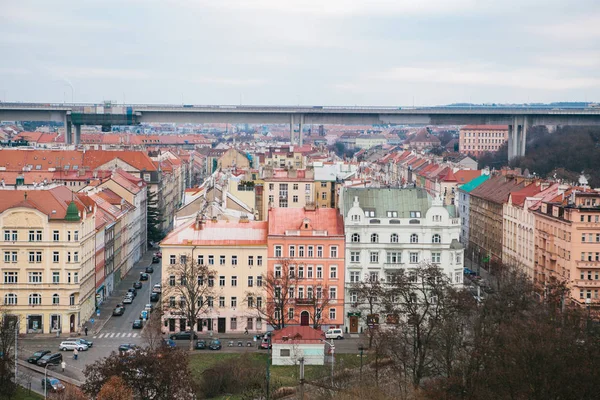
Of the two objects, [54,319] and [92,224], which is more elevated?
[92,224]

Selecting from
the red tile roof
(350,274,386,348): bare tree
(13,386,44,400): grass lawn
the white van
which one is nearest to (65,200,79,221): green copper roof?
the red tile roof

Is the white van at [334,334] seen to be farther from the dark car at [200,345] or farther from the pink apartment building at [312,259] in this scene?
the dark car at [200,345]

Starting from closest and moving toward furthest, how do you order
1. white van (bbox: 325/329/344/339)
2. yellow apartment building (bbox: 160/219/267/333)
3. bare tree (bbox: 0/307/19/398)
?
1. bare tree (bbox: 0/307/19/398)
2. white van (bbox: 325/329/344/339)
3. yellow apartment building (bbox: 160/219/267/333)

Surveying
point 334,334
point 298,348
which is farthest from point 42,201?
point 298,348

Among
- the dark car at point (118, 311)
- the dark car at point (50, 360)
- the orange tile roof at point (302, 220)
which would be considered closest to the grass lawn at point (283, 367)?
the dark car at point (50, 360)

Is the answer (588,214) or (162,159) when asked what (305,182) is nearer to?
(588,214)

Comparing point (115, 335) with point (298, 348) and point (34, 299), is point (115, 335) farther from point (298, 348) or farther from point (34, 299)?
→ point (298, 348)

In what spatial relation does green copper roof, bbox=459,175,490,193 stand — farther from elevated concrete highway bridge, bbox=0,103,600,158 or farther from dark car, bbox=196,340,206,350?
elevated concrete highway bridge, bbox=0,103,600,158

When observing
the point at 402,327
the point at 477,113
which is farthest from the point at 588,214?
the point at 477,113
